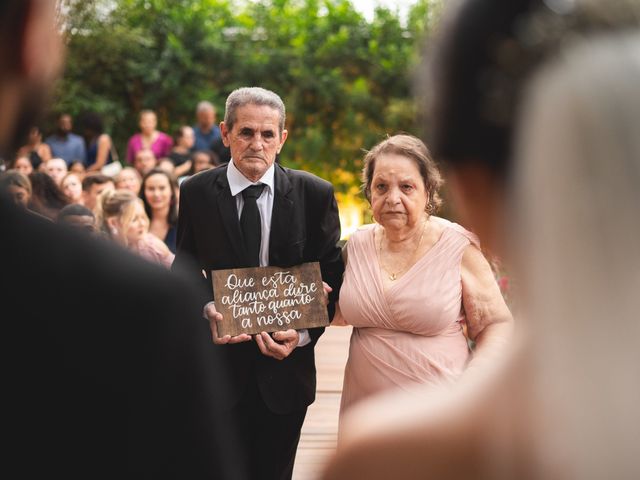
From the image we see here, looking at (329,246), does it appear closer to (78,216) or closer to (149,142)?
(78,216)

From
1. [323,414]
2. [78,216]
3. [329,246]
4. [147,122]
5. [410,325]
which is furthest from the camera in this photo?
[147,122]

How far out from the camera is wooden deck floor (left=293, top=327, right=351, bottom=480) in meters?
6.91

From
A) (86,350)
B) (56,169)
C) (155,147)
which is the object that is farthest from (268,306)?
(155,147)

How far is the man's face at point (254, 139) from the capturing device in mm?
4648

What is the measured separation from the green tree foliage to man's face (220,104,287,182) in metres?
13.2

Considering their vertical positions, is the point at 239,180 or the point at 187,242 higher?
the point at 239,180

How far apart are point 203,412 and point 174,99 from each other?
17685mm

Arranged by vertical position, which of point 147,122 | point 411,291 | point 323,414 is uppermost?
point 147,122

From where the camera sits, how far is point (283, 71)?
60.7 ft

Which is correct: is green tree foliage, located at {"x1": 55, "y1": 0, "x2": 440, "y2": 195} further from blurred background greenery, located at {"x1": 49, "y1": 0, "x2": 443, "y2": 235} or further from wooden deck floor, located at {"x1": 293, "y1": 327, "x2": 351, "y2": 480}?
wooden deck floor, located at {"x1": 293, "y1": 327, "x2": 351, "y2": 480}

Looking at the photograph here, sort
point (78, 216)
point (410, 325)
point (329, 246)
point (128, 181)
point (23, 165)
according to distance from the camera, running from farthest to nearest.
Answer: point (23, 165) → point (128, 181) → point (78, 216) → point (329, 246) → point (410, 325)

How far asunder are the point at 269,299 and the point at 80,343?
10.8 ft

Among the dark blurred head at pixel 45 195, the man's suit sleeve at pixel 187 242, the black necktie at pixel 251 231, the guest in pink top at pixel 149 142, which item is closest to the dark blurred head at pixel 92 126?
the guest in pink top at pixel 149 142

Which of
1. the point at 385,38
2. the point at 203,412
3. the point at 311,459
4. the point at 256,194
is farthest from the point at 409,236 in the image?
the point at 385,38
